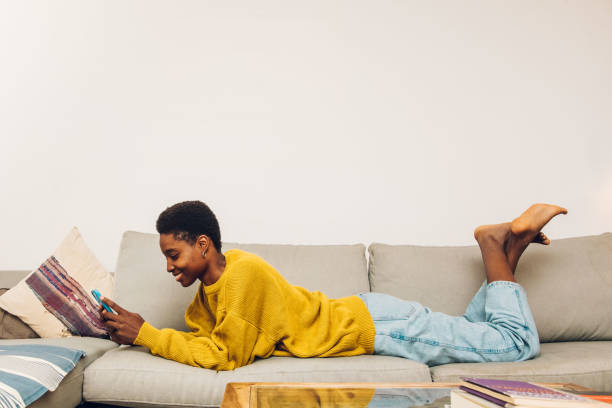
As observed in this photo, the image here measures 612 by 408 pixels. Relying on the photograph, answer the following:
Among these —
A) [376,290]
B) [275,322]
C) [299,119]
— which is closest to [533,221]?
[376,290]

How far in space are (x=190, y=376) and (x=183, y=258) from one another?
354mm

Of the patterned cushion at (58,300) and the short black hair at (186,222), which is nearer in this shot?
the short black hair at (186,222)

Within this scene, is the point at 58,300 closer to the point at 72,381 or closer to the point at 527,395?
the point at 72,381

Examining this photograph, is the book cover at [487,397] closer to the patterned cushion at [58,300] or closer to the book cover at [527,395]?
the book cover at [527,395]

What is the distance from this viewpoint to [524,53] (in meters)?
2.46

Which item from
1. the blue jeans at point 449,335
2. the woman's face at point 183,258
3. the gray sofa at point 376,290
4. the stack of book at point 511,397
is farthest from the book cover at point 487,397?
the woman's face at point 183,258

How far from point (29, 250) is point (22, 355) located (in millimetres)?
1214

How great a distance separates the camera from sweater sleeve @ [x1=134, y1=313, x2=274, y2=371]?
1255mm

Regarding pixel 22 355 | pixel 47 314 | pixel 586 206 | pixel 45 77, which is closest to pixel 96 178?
pixel 45 77

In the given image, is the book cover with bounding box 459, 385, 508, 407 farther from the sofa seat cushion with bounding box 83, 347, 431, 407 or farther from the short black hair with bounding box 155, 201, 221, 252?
the short black hair with bounding box 155, 201, 221, 252

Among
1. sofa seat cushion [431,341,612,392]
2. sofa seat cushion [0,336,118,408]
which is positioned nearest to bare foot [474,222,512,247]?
sofa seat cushion [431,341,612,392]

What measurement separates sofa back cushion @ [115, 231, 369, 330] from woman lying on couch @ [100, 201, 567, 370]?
17 cm

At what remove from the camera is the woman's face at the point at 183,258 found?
138 centimetres

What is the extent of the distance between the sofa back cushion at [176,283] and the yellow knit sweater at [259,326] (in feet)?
0.74
